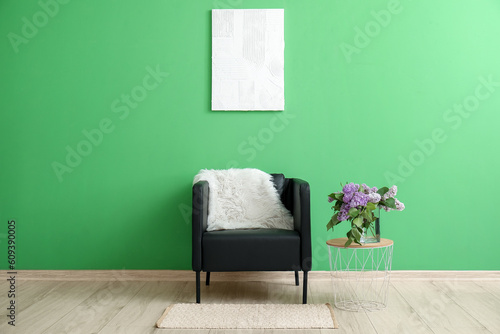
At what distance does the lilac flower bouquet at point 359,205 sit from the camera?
2.80m

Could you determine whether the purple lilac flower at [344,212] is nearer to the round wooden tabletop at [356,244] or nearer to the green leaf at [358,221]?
the green leaf at [358,221]

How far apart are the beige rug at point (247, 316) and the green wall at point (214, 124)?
0.80 m

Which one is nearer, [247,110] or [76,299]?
[76,299]

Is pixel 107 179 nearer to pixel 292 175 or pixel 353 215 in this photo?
pixel 292 175

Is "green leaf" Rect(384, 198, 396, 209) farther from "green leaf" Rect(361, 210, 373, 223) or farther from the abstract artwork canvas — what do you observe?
A: the abstract artwork canvas

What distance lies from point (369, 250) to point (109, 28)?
2549 mm

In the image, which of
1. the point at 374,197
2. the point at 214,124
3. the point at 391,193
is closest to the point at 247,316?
the point at 374,197

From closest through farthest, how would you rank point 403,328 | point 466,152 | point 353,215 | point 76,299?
point 403,328
point 353,215
point 76,299
point 466,152

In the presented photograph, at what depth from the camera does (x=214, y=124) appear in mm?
3609

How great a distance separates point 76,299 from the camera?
3.08 metres

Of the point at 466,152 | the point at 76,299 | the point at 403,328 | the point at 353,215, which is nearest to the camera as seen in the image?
the point at 403,328

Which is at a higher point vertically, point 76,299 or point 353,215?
point 353,215

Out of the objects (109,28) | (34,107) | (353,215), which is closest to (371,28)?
(353,215)

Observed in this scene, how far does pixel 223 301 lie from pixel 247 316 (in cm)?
39
